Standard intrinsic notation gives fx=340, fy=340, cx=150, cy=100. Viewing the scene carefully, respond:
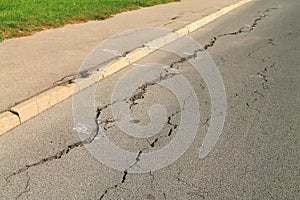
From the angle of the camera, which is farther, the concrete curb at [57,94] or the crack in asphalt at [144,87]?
the crack in asphalt at [144,87]

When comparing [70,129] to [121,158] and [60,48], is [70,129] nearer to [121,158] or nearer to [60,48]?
[121,158]

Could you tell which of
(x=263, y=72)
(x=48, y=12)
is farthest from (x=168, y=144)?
(x=48, y=12)

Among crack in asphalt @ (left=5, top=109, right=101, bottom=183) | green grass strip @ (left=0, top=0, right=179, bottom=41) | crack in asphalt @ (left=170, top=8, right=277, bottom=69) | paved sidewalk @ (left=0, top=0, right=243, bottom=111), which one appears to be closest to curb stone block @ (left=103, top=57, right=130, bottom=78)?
paved sidewalk @ (left=0, top=0, right=243, bottom=111)

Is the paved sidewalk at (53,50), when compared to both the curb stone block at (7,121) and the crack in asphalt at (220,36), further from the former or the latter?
the crack in asphalt at (220,36)

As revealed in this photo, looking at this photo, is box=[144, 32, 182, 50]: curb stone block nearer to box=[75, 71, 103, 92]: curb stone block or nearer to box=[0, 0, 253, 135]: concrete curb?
box=[0, 0, 253, 135]: concrete curb

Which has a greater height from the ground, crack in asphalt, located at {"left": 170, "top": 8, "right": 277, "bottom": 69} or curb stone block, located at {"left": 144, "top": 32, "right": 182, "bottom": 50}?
curb stone block, located at {"left": 144, "top": 32, "right": 182, "bottom": 50}

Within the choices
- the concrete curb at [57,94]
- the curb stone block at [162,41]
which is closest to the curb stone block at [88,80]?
the concrete curb at [57,94]

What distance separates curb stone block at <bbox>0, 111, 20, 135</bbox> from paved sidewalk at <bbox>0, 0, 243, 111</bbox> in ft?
0.68

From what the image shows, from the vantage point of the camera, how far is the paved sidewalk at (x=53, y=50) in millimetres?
5047

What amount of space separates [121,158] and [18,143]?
1.19 m

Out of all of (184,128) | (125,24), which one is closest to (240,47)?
(125,24)

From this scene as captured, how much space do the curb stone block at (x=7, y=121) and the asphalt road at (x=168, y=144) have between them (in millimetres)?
79

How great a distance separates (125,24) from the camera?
9.70 m

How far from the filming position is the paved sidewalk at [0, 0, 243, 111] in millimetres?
5047
